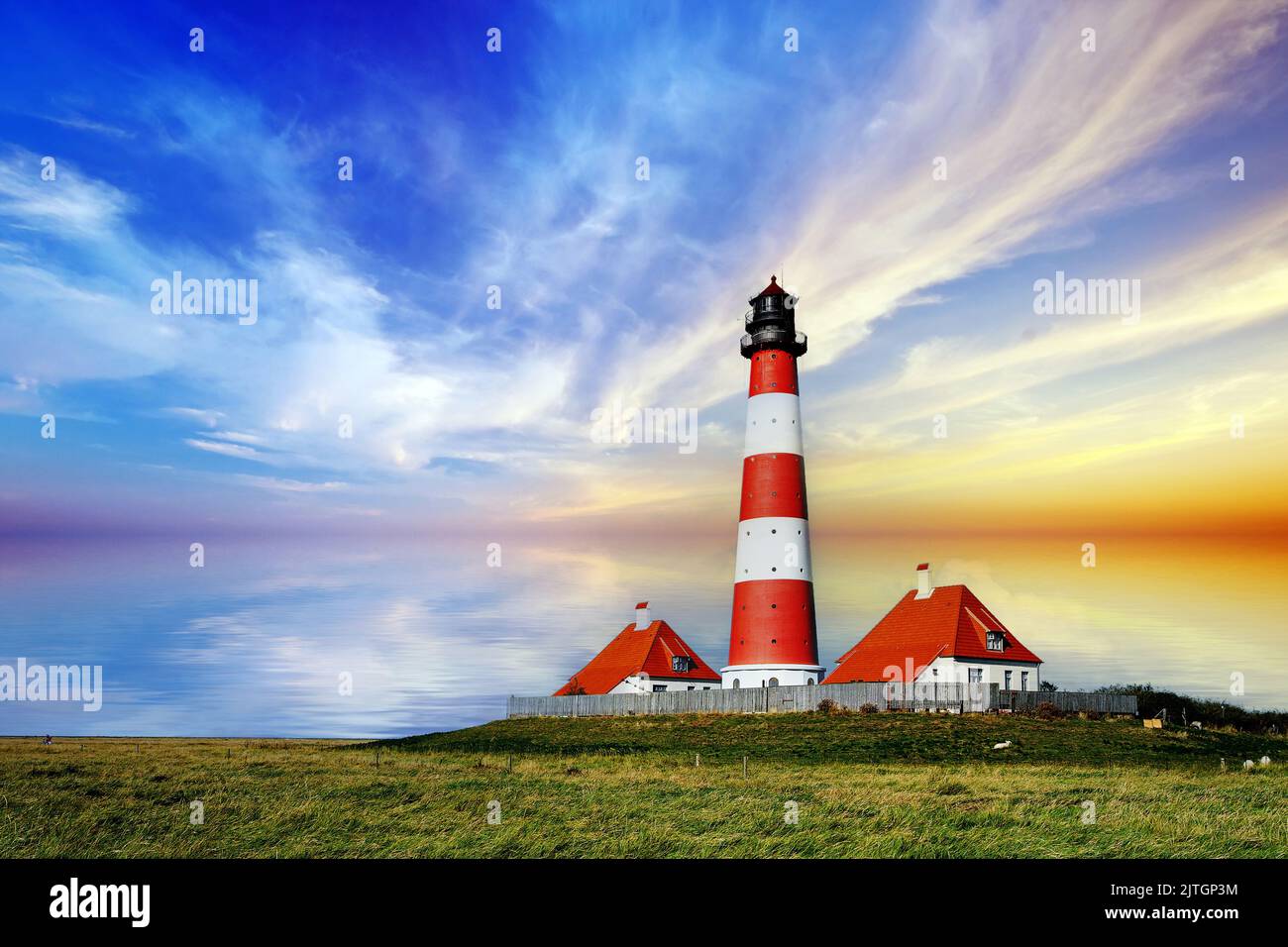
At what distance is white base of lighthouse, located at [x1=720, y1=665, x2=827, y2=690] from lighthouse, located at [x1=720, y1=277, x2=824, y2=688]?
0.15ft

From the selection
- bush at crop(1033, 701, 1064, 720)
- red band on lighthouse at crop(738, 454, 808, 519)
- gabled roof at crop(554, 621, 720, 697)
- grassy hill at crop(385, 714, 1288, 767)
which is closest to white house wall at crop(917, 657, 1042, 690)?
bush at crop(1033, 701, 1064, 720)

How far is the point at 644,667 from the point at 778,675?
12.4m

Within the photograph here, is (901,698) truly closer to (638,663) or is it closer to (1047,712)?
(1047,712)

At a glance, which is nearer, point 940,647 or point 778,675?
point 778,675

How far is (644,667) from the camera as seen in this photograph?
5809 centimetres

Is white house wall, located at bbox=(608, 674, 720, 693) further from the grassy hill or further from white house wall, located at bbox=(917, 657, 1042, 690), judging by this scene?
white house wall, located at bbox=(917, 657, 1042, 690)

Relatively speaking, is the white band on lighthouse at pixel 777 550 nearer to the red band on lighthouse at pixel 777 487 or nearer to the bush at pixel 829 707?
the red band on lighthouse at pixel 777 487

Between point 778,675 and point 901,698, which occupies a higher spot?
point 778,675

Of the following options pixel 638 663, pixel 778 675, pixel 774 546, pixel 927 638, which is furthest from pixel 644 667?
pixel 927 638

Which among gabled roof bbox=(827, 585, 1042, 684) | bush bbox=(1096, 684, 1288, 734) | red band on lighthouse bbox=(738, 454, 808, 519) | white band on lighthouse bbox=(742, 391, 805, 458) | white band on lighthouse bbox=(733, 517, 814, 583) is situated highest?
white band on lighthouse bbox=(742, 391, 805, 458)

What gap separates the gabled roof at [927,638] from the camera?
49.0m

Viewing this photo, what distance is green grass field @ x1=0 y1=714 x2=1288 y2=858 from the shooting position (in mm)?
14414

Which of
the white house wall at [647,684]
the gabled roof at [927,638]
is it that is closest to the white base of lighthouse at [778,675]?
the gabled roof at [927,638]
